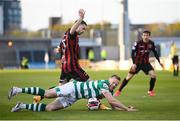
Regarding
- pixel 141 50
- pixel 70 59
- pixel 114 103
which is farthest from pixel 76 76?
pixel 141 50

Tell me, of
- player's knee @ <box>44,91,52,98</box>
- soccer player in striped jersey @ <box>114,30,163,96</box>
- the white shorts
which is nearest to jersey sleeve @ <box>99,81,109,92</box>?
the white shorts

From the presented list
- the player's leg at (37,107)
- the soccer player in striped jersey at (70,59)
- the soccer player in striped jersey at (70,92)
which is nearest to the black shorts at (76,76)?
the soccer player in striped jersey at (70,59)

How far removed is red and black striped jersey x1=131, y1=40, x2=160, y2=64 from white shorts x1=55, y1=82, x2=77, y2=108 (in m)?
6.41

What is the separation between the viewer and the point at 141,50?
2058 cm

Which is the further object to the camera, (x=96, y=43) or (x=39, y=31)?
(x=39, y=31)

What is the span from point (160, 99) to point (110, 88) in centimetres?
436

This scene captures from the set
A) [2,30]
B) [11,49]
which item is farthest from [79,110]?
[2,30]

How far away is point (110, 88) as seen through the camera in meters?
14.5

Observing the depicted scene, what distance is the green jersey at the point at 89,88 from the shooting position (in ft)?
46.6

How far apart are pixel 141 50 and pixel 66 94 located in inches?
266

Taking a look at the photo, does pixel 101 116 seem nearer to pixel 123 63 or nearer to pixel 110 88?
pixel 110 88

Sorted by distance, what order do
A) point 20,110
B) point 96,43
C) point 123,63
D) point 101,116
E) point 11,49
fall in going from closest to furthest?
point 101,116
point 20,110
point 123,63
point 11,49
point 96,43

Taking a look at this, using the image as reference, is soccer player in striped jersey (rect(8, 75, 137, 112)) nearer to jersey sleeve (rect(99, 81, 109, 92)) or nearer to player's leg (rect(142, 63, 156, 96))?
jersey sleeve (rect(99, 81, 109, 92))

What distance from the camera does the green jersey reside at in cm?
1422
